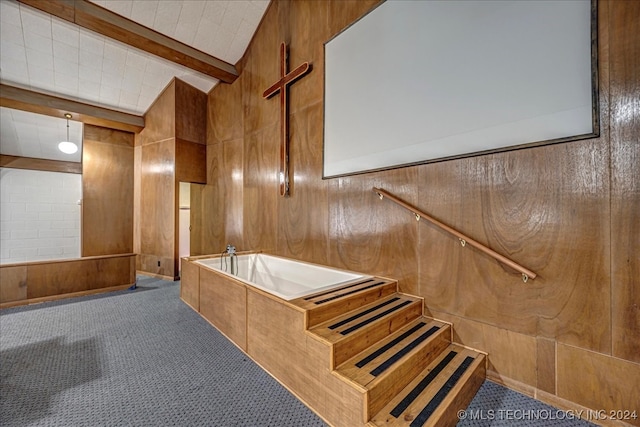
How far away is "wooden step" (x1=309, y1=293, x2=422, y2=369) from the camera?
1.50 meters

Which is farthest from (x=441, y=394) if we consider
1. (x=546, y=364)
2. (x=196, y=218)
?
(x=196, y=218)

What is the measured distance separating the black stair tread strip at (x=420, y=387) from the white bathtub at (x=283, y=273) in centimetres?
90

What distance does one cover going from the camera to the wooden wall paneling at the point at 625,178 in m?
1.35

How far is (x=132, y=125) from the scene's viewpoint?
5004 mm

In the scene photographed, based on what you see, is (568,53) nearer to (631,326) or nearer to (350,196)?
(631,326)

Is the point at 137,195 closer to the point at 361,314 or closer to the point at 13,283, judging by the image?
the point at 13,283

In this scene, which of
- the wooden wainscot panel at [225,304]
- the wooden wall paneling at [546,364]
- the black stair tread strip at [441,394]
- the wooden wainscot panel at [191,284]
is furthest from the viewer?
the wooden wainscot panel at [191,284]

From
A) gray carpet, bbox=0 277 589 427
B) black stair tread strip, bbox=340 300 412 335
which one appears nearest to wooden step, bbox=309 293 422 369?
black stair tread strip, bbox=340 300 412 335

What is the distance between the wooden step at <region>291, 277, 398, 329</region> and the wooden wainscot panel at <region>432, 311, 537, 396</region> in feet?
2.03

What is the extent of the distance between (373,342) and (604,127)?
1.80 metres

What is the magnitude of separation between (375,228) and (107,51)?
4595mm

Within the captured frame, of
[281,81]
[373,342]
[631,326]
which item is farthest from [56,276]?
[631,326]

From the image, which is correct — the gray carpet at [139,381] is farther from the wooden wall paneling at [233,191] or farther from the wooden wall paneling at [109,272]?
the wooden wall paneling at [233,191]

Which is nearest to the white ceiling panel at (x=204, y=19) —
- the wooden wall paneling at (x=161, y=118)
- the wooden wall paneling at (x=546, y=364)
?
the wooden wall paneling at (x=161, y=118)
